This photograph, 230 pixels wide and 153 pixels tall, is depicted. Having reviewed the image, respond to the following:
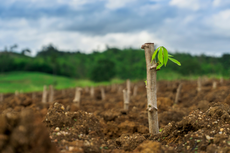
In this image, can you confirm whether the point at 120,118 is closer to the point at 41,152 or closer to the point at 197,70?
the point at 41,152

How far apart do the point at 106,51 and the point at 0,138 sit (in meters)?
96.0

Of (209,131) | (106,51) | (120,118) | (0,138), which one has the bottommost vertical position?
(120,118)

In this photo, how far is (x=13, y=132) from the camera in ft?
7.78

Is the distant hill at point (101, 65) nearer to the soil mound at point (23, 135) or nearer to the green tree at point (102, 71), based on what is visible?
the green tree at point (102, 71)

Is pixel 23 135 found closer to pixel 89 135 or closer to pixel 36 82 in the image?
pixel 89 135

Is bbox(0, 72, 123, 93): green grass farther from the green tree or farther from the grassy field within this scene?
the green tree

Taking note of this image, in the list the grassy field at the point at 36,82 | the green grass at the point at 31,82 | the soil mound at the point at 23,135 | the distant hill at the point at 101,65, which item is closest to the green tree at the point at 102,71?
the distant hill at the point at 101,65

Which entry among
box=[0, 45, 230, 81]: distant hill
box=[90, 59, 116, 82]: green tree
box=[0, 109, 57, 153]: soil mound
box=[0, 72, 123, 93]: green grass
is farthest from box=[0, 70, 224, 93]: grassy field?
box=[0, 109, 57, 153]: soil mound

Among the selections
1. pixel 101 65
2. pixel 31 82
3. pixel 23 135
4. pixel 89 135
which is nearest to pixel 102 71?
pixel 101 65

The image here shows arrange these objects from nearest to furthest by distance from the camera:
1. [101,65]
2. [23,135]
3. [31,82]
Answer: [23,135]
[31,82]
[101,65]

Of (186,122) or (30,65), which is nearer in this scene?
(186,122)

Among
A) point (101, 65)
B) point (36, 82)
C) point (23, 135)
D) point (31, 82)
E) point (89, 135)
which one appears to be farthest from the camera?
point (101, 65)

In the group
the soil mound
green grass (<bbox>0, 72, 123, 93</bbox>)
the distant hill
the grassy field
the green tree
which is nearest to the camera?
the soil mound

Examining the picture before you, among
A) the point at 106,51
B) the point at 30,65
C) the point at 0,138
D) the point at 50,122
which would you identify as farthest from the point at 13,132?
the point at 106,51
